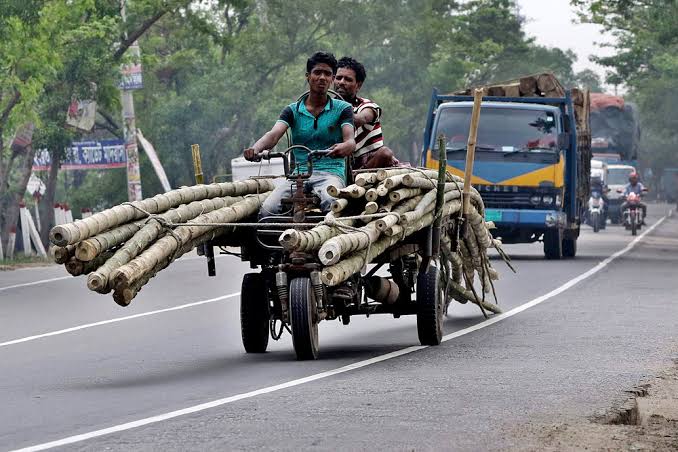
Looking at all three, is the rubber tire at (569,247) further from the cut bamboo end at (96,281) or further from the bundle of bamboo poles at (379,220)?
the cut bamboo end at (96,281)

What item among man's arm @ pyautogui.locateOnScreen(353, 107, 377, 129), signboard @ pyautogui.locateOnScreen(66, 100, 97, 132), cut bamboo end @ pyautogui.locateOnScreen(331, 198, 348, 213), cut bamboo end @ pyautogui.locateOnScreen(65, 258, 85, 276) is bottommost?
cut bamboo end @ pyautogui.locateOnScreen(65, 258, 85, 276)

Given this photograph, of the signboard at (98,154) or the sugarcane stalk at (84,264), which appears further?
the signboard at (98,154)

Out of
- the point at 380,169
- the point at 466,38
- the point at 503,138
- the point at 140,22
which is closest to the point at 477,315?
the point at 380,169

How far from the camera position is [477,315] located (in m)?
16.3

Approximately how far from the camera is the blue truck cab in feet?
82.7

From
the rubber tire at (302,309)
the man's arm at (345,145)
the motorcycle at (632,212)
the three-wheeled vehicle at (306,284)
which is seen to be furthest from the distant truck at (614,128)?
the rubber tire at (302,309)

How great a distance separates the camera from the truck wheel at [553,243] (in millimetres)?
27312

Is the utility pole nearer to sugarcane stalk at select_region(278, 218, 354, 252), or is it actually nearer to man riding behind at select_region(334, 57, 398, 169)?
man riding behind at select_region(334, 57, 398, 169)

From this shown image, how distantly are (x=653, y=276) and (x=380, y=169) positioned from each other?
38.3 feet

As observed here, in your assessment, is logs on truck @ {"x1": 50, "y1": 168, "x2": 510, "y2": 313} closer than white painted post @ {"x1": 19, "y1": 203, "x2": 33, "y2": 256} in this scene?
Yes

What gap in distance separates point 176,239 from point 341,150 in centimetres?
152

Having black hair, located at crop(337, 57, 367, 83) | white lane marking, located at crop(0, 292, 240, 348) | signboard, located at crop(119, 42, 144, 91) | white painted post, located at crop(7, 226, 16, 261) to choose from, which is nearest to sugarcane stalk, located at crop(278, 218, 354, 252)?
black hair, located at crop(337, 57, 367, 83)

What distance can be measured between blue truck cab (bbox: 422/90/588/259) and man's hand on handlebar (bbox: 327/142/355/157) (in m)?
13.2

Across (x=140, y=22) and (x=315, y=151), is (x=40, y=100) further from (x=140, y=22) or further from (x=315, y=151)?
(x=315, y=151)
